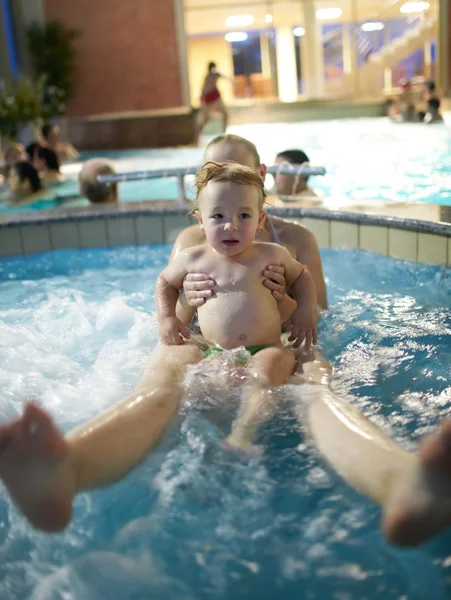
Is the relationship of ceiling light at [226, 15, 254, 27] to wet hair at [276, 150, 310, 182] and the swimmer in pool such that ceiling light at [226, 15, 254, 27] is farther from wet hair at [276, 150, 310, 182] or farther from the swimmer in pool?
the swimmer in pool

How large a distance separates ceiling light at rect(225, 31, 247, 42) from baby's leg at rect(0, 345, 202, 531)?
2263cm

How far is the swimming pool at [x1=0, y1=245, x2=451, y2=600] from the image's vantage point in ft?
5.28

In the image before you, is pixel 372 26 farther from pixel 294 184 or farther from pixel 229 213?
pixel 229 213

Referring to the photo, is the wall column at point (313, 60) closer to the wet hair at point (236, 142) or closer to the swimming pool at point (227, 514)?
the swimming pool at point (227, 514)

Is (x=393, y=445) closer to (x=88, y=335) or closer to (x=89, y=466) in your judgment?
(x=89, y=466)

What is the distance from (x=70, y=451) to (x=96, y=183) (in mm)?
4427

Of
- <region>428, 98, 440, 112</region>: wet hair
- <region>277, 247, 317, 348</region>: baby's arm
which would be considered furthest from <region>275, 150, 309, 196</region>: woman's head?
<region>428, 98, 440, 112</region>: wet hair

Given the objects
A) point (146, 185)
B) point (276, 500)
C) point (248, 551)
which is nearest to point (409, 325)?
point (276, 500)

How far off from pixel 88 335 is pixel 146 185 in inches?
242

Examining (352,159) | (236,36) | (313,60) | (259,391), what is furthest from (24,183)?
(236,36)

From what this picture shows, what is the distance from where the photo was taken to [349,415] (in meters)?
1.98

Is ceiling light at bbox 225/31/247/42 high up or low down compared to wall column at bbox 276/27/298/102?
up

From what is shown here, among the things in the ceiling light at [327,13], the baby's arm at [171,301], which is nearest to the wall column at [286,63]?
the ceiling light at [327,13]

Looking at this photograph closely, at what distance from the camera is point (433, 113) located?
41.3 ft
